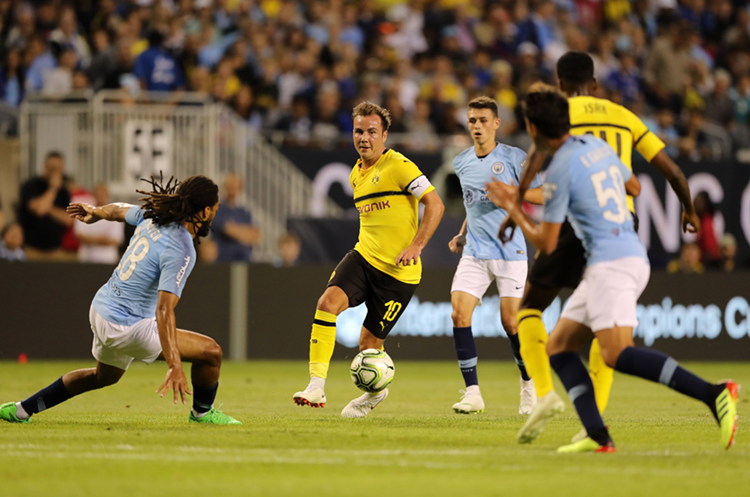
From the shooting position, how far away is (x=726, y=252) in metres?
16.8

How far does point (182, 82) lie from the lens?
16672 mm

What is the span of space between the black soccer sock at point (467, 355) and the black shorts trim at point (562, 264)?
8.82ft

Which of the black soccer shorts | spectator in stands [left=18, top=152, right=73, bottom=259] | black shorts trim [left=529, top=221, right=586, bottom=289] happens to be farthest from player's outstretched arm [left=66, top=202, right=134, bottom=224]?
spectator in stands [left=18, top=152, right=73, bottom=259]

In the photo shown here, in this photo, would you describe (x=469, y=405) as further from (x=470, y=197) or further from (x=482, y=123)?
(x=482, y=123)

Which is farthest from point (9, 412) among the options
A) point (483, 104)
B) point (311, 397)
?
point (483, 104)

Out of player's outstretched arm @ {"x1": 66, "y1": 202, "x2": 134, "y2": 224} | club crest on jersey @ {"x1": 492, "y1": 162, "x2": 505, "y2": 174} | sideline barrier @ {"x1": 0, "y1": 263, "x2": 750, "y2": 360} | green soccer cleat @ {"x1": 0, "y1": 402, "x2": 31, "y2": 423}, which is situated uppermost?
club crest on jersey @ {"x1": 492, "y1": 162, "x2": 505, "y2": 174}

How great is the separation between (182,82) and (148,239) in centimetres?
1002

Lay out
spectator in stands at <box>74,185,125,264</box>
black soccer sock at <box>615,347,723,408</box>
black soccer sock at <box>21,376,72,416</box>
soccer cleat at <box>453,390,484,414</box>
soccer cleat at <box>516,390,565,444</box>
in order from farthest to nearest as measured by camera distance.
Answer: spectator in stands at <box>74,185,125,264</box> < soccer cleat at <box>453,390,484,414</box> < black soccer sock at <box>21,376,72,416</box> < soccer cleat at <box>516,390,565,444</box> < black soccer sock at <box>615,347,723,408</box>

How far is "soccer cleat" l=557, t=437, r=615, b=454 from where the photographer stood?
597 centimetres

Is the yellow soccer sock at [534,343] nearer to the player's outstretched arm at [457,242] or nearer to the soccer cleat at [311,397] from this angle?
the soccer cleat at [311,397]

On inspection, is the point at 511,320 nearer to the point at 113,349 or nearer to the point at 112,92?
the point at 113,349

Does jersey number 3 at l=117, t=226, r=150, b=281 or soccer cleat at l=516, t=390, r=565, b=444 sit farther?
jersey number 3 at l=117, t=226, r=150, b=281

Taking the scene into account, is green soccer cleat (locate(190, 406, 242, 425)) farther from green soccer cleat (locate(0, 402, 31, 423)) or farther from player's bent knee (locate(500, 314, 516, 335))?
player's bent knee (locate(500, 314, 516, 335))

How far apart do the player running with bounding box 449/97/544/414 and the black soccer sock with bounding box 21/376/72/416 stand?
347 centimetres
